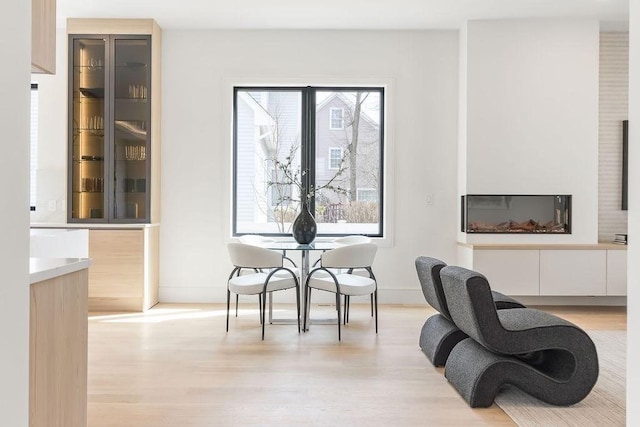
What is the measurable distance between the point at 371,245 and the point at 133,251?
2.53 metres

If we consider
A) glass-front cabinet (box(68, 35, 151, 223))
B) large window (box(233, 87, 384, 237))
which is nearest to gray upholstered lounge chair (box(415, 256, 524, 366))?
large window (box(233, 87, 384, 237))

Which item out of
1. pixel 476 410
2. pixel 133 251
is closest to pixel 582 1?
pixel 476 410

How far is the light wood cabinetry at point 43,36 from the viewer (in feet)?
6.15

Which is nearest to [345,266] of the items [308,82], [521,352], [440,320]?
[440,320]

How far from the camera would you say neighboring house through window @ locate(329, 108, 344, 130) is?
6.26m

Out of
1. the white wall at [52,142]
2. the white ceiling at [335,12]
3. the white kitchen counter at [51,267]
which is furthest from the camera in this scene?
the white wall at [52,142]

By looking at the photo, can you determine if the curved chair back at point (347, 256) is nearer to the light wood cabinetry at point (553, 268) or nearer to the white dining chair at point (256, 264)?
the white dining chair at point (256, 264)

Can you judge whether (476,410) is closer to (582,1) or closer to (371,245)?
(371,245)

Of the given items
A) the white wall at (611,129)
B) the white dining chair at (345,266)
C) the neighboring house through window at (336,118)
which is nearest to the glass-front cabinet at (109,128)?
the neighboring house through window at (336,118)

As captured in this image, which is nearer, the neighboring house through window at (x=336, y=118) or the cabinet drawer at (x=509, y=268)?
the cabinet drawer at (x=509, y=268)

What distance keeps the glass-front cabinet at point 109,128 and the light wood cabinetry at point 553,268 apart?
3592 mm

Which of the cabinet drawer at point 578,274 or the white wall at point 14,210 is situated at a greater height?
the white wall at point 14,210

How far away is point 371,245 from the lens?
4539 mm

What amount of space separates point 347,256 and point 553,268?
239 centimetres
